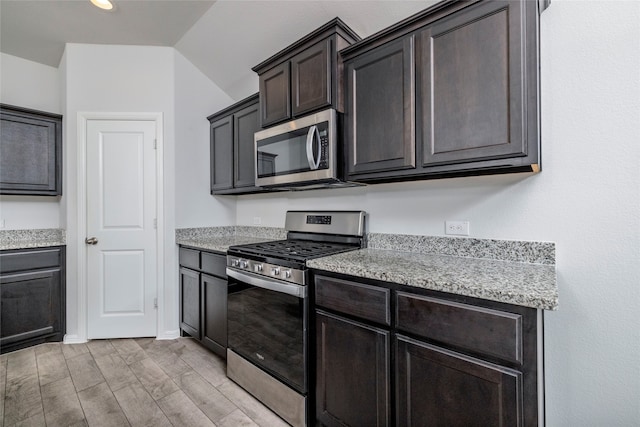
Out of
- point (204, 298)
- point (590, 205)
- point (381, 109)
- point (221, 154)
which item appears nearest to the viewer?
point (590, 205)

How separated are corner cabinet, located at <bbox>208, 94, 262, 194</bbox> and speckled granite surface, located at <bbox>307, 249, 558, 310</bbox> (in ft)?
4.48

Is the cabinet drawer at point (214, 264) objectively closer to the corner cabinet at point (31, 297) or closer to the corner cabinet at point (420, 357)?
the corner cabinet at point (420, 357)

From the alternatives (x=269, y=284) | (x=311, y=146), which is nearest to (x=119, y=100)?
(x=311, y=146)

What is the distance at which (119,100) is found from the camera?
2.81 metres

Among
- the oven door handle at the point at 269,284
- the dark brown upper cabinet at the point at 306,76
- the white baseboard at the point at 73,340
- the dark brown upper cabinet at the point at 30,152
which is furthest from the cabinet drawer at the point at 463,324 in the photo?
the dark brown upper cabinet at the point at 30,152

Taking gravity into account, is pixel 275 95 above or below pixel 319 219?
above

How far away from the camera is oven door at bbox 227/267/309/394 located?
1.63 m

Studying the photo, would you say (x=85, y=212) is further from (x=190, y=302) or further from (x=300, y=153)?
(x=300, y=153)

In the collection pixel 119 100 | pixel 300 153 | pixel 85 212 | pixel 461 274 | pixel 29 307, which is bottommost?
pixel 29 307

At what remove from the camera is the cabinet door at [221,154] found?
9.36ft

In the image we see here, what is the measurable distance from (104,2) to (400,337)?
3.11 m

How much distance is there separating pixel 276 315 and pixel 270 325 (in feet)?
0.32

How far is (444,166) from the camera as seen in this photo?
144 centimetres

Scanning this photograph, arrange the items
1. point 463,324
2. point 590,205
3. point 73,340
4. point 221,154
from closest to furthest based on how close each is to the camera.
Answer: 1. point 463,324
2. point 590,205
3. point 73,340
4. point 221,154
